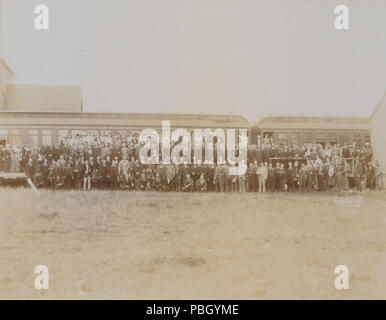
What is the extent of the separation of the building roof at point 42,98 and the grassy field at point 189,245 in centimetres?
124

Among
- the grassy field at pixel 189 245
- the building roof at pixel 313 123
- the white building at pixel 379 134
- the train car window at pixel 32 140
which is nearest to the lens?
the grassy field at pixel 189 245

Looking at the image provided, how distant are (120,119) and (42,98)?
1097mm

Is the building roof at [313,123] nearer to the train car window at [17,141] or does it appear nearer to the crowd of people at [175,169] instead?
the crowd of people at [175,169]

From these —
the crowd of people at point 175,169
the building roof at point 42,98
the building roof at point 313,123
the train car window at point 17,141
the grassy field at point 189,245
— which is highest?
the building roof at point 42,98

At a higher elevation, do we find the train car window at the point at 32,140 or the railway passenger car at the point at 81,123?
the railway passenger car at the point at 81,123

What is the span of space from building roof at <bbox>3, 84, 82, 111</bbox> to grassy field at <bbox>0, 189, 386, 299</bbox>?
4.05 feet

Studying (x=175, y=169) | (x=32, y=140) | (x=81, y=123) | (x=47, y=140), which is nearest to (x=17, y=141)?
(x=32, y=140)

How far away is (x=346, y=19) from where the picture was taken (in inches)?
158

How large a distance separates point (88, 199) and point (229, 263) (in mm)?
1974

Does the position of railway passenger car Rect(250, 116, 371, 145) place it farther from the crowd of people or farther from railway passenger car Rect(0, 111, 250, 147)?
railway passenger car Rect(0, 111, 250, 147)

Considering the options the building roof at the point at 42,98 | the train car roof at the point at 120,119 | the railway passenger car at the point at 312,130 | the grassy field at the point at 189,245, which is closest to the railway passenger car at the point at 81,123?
the train car roof at the point at 120,119

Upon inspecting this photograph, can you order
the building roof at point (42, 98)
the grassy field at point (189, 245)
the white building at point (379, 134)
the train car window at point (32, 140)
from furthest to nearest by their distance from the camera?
the train car window at point (32, 140), the white building at point (379, 134), the building roof at point (42, 98), the grassy field at point (189, 245)

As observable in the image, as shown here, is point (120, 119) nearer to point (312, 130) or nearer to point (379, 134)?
point (312, 130)

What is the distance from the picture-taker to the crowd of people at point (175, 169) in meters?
4.62
